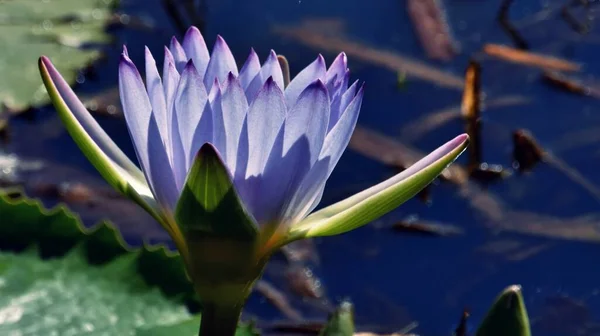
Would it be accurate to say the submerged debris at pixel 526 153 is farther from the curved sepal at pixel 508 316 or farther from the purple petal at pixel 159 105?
the purple petal at pixel 159 105

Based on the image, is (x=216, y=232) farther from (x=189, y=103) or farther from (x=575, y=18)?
(x=575, y=18)

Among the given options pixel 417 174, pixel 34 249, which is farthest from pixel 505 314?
pixel 34 249

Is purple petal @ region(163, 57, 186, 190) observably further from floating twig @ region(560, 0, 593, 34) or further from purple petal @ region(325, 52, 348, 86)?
floating twig @ region(560, 0, 593, 34)

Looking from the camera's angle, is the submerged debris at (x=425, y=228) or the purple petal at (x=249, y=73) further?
the submerged debris at (x=425, y=228)

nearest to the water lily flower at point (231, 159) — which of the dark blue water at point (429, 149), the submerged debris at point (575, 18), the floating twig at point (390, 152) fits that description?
the dark blue water at point (429, 149)


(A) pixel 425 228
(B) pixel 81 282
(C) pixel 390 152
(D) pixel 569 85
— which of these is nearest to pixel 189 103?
(B) pixel 81 282

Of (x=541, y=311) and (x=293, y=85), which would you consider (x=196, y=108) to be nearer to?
(x=293, y=85)

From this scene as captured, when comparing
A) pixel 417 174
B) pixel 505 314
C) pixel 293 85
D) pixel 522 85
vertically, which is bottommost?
pixel 505 314
